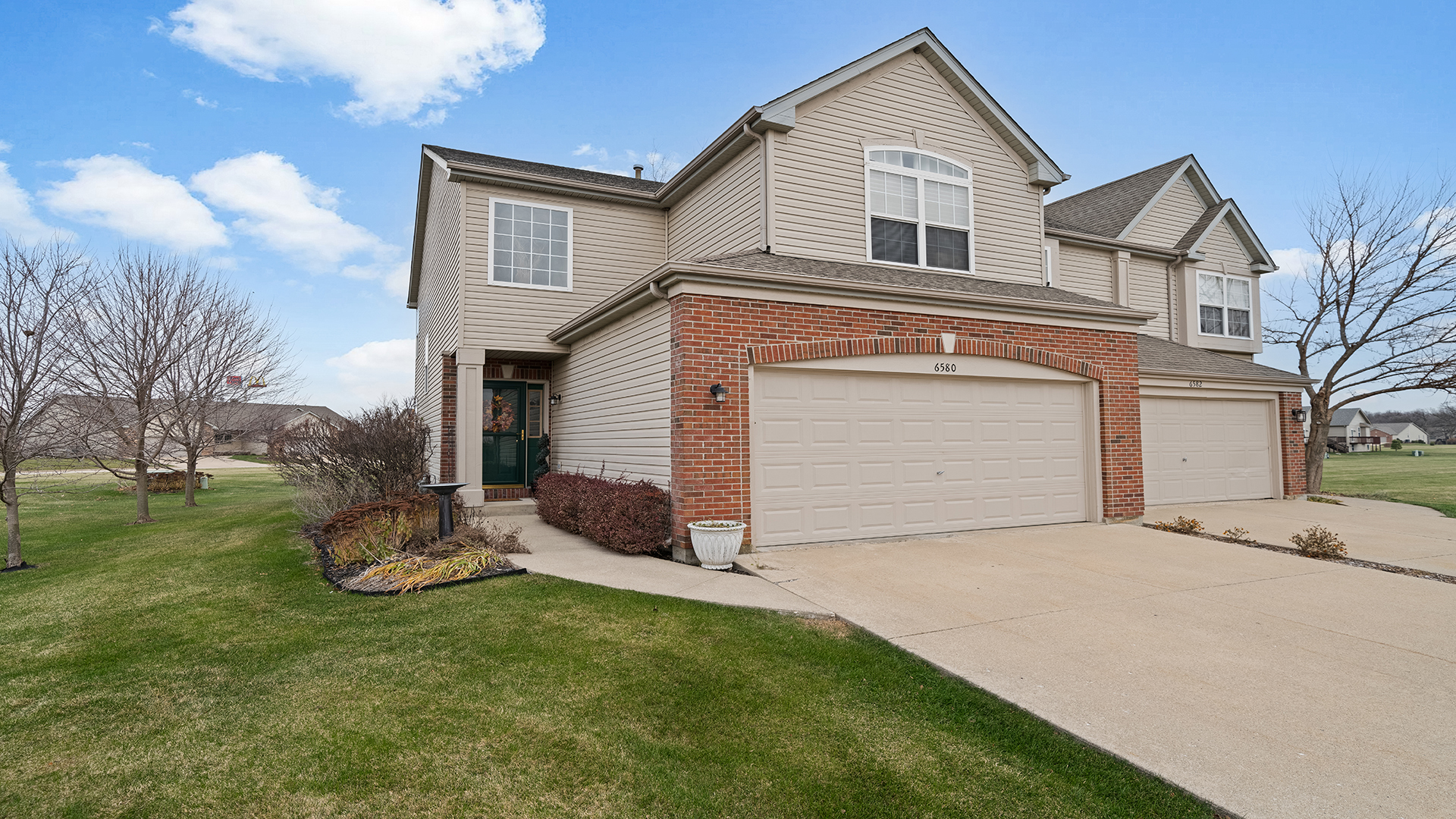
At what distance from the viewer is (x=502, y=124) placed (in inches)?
756

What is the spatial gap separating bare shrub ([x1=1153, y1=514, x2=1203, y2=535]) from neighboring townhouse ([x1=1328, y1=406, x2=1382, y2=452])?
88.3 m

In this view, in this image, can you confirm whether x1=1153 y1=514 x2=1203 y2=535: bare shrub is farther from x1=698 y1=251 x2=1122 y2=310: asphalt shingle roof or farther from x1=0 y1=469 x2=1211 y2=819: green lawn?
x1=0 y1=469 x2=1211 y2=819: green lawn

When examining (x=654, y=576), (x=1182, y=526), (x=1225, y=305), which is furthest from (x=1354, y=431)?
(x=654, y=576)

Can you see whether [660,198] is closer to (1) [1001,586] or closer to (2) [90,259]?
(2) [90,259]

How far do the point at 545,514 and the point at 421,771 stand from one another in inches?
325

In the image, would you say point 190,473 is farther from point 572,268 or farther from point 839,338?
point 839,338

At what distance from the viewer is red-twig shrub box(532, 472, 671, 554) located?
8141mm

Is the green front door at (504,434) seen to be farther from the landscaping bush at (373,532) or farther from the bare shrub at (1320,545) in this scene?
the bare shrub at (1320,545)

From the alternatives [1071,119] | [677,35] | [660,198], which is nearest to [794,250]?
[660,198]

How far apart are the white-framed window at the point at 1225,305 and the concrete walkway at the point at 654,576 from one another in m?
15.8

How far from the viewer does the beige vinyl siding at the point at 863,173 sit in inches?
412

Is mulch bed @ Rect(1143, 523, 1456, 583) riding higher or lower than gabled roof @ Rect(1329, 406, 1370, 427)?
lower

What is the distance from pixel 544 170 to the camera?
1354 centimetres

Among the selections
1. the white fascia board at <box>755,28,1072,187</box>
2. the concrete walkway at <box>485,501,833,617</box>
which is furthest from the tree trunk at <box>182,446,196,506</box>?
the white fascia board at <box>755,28,1072,187</box>
